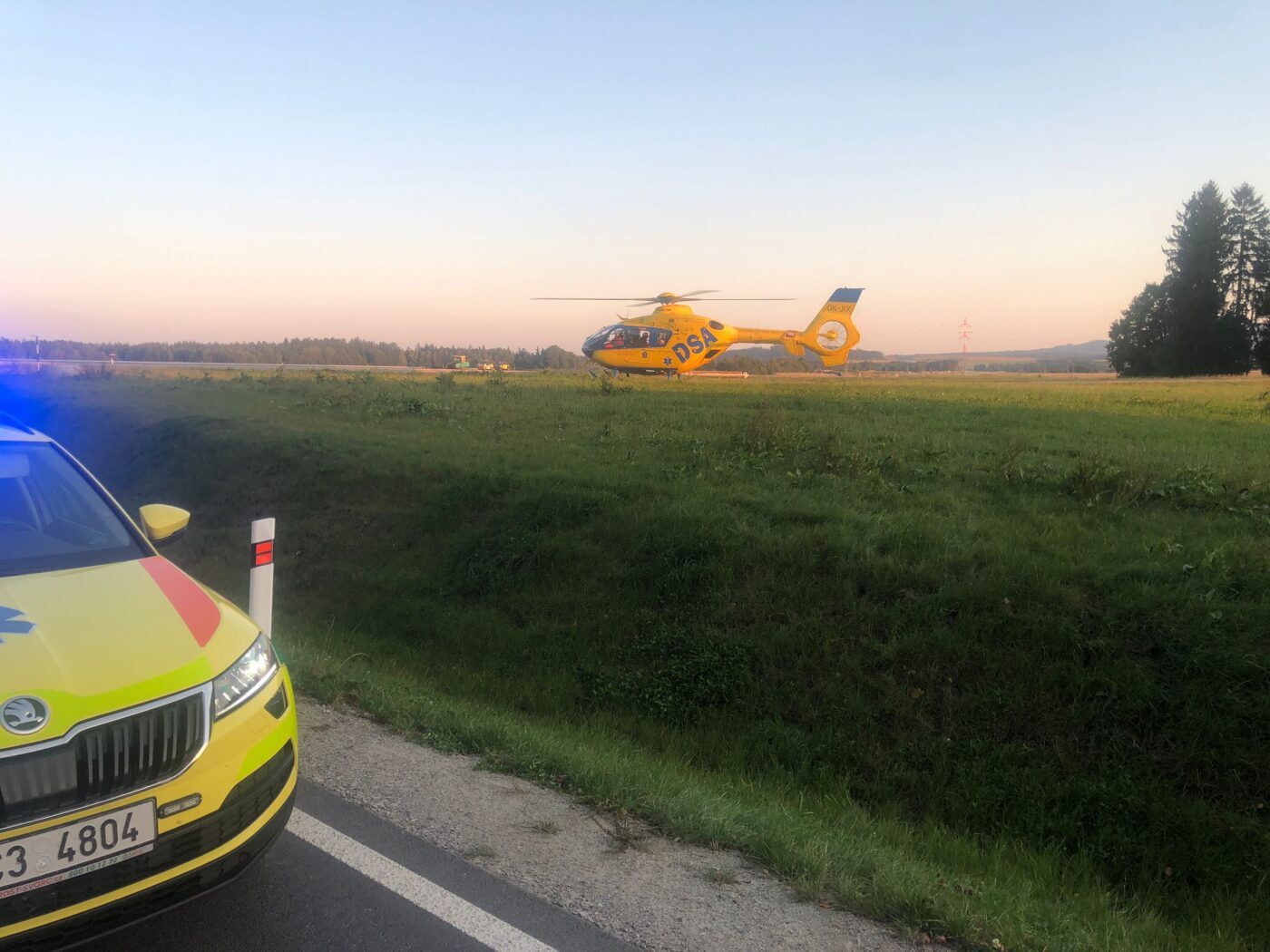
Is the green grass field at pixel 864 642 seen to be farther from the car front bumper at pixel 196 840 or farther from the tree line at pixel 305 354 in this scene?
the tree line at pixel 305 354

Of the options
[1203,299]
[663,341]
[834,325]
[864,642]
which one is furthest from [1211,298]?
[864,642]

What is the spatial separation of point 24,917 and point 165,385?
35463 millimetres

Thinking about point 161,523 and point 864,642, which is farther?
point 864,642

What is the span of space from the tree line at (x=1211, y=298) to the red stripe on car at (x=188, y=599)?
64949 millimetres

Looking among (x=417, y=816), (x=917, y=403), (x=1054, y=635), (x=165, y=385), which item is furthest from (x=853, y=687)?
(x=165, y=385)

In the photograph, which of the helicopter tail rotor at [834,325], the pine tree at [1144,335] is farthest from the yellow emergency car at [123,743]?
the pine tree at [1144,335]

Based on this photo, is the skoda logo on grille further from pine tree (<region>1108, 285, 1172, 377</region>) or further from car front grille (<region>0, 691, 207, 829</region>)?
pine tree (<region>1108, 285, 1172, 377</region>)

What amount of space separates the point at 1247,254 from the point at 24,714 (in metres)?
74.7

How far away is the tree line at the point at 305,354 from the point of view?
81125 millimetres

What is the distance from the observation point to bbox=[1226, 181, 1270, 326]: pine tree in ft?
188

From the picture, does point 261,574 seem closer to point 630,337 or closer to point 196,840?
point 196,840

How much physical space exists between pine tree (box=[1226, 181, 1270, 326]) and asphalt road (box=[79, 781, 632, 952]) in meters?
68.1

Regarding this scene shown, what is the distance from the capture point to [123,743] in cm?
271

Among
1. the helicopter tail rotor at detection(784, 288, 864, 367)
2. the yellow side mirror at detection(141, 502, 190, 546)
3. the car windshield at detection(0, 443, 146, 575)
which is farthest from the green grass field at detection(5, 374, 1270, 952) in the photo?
the helicopter tail rotor at detection(784, 288, 864, 367)
